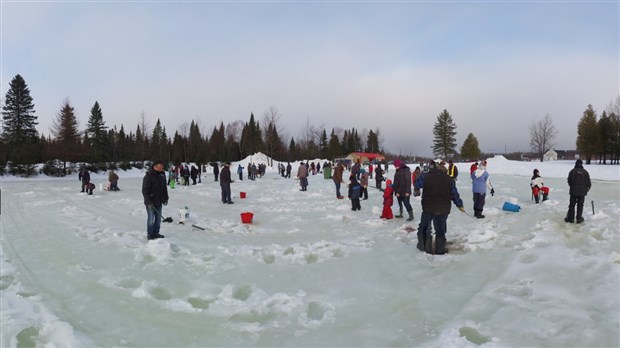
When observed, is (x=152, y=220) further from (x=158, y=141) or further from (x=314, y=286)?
(x=158, y=141)

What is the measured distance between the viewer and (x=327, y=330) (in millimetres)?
4031

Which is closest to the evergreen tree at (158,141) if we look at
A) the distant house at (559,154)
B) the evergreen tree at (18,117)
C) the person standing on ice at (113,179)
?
the evergreen tree at (18,117)

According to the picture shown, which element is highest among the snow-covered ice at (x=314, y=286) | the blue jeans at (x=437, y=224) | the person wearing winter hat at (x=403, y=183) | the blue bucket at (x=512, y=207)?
the person wearing winter hat at (x=403, y=183)

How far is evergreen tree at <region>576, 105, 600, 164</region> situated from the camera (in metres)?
58.3

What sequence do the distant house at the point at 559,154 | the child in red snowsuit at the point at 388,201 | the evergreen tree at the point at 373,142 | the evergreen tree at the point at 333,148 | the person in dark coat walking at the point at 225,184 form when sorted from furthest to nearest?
the distant house at the point at 559,154 → the evergreen tree at the point at 373,142 → the evergreen tree at the point at 333,148 → the person in dark coat walking at the point at 225,184 → the child in red snowsuit at the point at 388,201

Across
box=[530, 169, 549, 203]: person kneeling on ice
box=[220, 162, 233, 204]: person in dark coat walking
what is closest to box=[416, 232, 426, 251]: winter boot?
box=[530, 169, 549, 203]: person kneeling on ice

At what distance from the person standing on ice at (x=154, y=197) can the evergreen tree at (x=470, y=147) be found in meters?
92.8

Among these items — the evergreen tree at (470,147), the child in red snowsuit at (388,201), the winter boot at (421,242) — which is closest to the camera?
the winter boot at (421,242)

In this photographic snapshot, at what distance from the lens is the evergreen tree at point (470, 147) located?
300 ft

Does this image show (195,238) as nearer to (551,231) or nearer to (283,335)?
(283,335)

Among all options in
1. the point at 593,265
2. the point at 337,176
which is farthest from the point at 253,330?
the point at 337,176

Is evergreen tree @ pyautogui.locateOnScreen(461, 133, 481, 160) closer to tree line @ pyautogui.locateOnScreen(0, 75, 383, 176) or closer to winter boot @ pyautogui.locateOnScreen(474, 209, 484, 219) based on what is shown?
tree line @ pyautogui.locateOnScreen(0, 75, 383, 176)

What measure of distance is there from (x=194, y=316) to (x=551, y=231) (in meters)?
7.53

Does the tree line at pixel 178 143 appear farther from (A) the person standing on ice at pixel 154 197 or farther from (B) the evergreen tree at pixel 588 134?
(A) the person standing on ice at pixel 154 197
